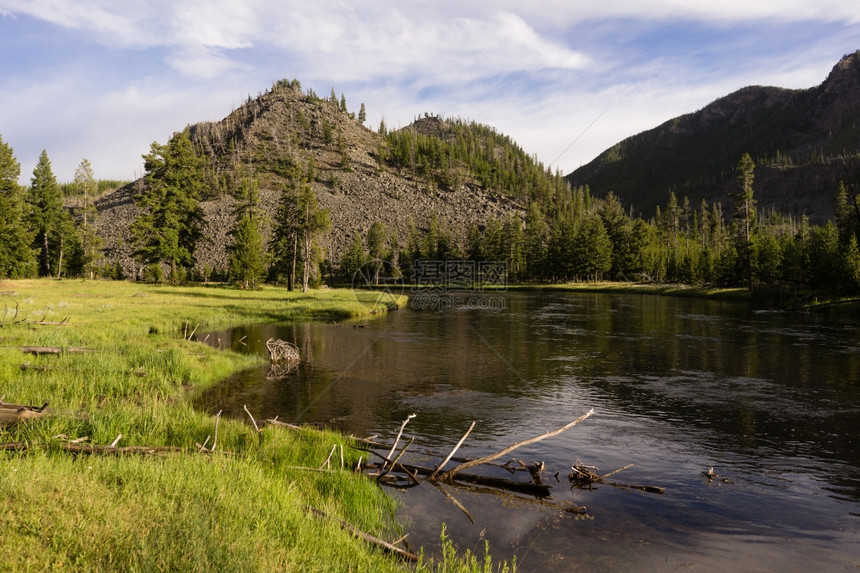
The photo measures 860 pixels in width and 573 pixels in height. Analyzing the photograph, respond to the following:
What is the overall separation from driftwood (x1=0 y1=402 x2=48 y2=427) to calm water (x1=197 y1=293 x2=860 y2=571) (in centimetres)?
718

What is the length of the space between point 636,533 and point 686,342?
29126 mm

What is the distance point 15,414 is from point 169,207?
243ft

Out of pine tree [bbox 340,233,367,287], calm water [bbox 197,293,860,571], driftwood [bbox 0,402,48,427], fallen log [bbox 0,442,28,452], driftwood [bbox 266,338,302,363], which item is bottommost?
calm water [bbox 197,293,860,571]

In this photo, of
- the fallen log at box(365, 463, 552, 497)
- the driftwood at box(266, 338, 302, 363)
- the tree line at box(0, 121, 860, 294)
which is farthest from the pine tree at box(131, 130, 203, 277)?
the fallen log at box(365, 463, 552, 497)

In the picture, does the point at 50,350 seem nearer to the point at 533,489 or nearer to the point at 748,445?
the point at 533,489

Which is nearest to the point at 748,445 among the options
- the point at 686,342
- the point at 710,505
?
the point at 710,505

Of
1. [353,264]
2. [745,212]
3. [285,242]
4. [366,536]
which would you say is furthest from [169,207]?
[745,212]

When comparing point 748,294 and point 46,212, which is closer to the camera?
point 748,294

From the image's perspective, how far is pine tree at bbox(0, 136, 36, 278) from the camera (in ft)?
213

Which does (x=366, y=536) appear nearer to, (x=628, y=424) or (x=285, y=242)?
(x=628, y=424)

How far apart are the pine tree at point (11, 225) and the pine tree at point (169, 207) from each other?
43.6 ft

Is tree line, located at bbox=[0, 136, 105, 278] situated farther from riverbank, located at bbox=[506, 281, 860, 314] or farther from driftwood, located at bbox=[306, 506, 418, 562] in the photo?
riverbank, located at bbox=[506, 281, 860, 314]

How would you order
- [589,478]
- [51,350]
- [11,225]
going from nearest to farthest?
[589,478] < [51,350] < [11,225]

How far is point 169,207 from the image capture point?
75.5 m
